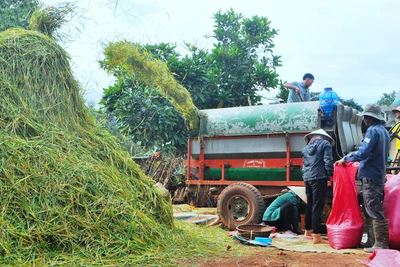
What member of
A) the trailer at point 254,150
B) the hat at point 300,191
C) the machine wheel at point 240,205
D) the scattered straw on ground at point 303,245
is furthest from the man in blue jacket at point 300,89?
the scattered straw on ground at point 303,245

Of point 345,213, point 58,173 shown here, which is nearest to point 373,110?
point 345,213

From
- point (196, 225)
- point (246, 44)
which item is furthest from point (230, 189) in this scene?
point (246, 44)

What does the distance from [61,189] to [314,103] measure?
448 centimetres

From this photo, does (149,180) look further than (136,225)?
Yes

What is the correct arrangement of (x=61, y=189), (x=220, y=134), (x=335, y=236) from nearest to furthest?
(x=61, y=189)
(x=335, y=236)
(x=220, y=134)

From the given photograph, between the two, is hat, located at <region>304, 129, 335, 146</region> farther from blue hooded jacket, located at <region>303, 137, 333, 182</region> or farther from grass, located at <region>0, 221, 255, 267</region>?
grass, located at <region>0, 221, 255, 267</region>

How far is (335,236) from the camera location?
5566 mm

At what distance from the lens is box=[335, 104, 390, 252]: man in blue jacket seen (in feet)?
16.9

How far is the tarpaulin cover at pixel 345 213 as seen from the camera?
18.0 ft

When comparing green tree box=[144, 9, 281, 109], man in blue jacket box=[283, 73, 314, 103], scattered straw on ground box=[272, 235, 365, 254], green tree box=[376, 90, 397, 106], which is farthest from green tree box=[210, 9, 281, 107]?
green tree box=[376, 90, 397, 106]

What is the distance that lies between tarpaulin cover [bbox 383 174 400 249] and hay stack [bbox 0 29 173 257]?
2.73 m

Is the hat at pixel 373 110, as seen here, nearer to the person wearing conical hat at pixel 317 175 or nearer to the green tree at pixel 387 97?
the person wearing conical hat at pixel 317 175

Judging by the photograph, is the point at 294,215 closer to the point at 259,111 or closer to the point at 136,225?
the point at 259,111

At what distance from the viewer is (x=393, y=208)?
529 centimetres
